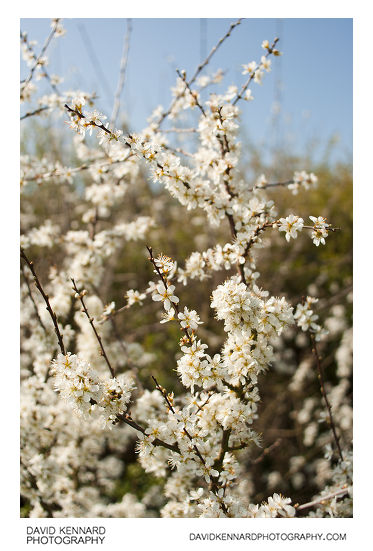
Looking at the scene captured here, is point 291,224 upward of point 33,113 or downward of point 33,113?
downward

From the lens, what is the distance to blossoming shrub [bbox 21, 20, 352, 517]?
154 centimetres

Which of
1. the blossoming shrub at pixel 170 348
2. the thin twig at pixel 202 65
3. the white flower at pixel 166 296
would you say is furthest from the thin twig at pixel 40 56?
the white flower at pixel 166 296

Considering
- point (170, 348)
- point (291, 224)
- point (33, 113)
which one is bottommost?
point (291, 224)

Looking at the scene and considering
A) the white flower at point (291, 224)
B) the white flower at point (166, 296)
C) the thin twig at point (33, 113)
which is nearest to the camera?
the white flower at point (166, 296)

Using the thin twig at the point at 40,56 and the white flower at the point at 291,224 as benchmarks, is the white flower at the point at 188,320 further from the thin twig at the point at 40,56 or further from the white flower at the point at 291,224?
the thin twig at the point at 40,56

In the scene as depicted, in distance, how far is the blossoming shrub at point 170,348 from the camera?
60.5 inches

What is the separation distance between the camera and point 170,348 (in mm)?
4559

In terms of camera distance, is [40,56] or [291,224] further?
[40,56]

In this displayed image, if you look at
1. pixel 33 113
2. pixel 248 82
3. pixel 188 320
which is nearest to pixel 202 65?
pixel 248 82

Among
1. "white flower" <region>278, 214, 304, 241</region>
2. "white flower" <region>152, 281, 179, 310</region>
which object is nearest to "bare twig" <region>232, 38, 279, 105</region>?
"white flower" <region>278, 214, 304, 241</region>

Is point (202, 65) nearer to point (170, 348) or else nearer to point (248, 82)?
point (248, 82)

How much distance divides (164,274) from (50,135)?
3674mm

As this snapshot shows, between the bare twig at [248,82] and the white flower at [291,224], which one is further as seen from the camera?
the bare twig at [248,82]
